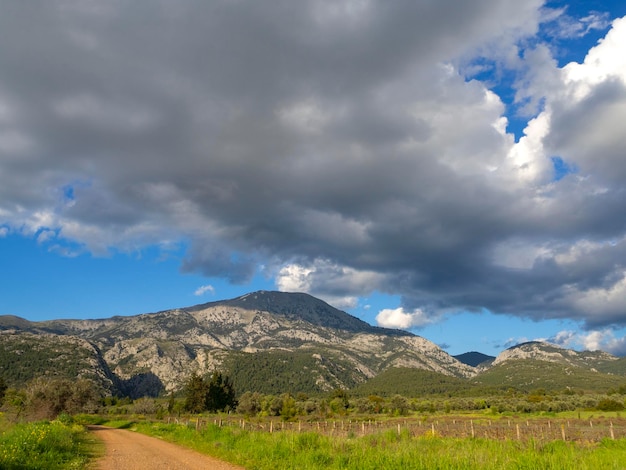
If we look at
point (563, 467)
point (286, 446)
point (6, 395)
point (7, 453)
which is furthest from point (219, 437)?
point (6, 395)

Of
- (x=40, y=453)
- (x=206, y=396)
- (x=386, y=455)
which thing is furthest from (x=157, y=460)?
(x=206, y=396)

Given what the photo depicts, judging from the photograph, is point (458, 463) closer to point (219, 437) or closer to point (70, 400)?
point (219, 437)

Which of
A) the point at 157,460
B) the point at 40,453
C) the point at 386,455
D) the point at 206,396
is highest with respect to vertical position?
the point at 386,455

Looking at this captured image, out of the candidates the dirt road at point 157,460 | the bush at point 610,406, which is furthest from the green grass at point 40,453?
the bush at point 610,406

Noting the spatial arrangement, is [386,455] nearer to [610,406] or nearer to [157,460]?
[157,460]

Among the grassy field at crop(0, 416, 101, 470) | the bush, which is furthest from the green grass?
the bush

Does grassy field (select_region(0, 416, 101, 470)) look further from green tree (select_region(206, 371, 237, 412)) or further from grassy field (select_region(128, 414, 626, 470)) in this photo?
green tree (select_region(206, 371, 237, 412))

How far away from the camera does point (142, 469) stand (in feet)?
51.2

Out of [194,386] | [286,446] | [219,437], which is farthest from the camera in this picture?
[194,386]

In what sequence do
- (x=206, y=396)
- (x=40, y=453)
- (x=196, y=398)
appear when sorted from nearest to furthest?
(x=40, y=453)
(x=196, y=398)
(x=206, y=396)

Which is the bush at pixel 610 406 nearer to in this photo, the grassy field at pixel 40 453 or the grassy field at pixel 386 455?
the grassy field at pixel 386 455

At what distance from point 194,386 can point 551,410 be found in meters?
93.2

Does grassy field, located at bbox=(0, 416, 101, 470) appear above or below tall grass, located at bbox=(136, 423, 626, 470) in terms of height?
below

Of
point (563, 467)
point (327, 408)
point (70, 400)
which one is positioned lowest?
point (327, 408)
